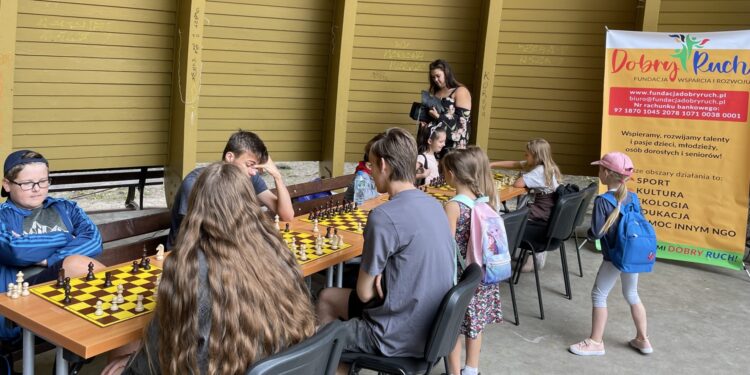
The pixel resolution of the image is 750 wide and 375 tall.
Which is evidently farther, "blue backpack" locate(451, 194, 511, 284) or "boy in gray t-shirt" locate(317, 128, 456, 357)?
"blue backpack" locate(451, 194, 511, 284)

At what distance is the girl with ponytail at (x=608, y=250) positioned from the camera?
422 centimetres

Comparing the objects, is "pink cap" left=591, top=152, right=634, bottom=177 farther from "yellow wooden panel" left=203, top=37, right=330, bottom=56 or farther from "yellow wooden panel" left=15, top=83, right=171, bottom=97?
"yellow wooden panel" left=15, top=83, right=171, bottom=97

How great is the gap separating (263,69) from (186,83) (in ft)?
3.43

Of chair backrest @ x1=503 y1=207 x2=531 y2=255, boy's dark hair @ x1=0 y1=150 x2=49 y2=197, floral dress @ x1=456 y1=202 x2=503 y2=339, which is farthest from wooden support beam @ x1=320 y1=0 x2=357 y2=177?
boy's dark hair @ x1=0 y1=150 x2=49 y2=197

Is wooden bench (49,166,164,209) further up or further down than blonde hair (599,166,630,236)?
further down

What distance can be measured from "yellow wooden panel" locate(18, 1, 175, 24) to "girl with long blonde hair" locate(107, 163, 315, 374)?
4.90 metres

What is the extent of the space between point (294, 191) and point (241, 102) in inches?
95.5

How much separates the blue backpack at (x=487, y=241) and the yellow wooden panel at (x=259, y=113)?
4.40 meters

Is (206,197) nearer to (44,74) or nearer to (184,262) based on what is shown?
(184,262)

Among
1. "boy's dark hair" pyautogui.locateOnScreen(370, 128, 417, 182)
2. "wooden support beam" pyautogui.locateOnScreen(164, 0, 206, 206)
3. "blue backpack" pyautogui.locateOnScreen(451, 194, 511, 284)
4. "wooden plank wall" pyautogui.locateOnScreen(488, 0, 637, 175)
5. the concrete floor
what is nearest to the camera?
"boy's dark hair" pyautogui.locateOnScreen(370, 128, 417, 182)

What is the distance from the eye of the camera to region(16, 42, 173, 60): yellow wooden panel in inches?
240

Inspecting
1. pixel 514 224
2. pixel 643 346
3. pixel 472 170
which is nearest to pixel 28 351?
pixel 472 170

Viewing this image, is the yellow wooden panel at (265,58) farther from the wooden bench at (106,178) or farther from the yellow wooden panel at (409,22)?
the wooden bench at (106,178)

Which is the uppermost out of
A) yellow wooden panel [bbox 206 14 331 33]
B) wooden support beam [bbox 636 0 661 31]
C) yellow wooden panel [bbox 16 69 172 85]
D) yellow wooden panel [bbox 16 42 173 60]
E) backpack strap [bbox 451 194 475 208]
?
wooden support beam [bbox 636 0 661 31]
